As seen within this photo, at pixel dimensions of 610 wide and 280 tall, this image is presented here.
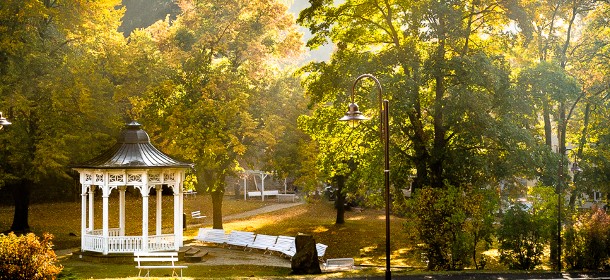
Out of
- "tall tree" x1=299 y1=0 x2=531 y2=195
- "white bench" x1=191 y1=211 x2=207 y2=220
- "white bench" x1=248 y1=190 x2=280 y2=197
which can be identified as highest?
"tall tree" x1=299 y1=0 x2=531 y2=195

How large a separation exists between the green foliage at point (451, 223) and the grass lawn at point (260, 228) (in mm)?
Answer: 1455

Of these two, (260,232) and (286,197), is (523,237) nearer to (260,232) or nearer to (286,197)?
(260,232)

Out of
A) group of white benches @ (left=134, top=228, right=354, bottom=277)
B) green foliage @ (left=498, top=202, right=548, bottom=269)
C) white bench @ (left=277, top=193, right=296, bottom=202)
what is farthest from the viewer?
white bench @ (left=277, top=193, right=296, bottom=202)

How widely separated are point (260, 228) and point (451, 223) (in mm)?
18027

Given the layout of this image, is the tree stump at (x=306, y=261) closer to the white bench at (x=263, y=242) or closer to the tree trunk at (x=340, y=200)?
the white bench at (x=263, y=242)

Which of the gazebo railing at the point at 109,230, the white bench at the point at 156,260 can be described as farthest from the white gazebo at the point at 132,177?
the white bench at the point at 156,260

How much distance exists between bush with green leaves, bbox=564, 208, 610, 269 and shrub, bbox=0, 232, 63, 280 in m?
16.1

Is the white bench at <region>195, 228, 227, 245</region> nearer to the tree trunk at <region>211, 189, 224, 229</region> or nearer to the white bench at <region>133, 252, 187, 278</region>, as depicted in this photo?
the tree trunk at <region>211, 189, 224, 229</region>

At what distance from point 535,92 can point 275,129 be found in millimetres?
15279

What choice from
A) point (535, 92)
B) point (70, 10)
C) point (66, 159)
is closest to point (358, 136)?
point (535, 92)

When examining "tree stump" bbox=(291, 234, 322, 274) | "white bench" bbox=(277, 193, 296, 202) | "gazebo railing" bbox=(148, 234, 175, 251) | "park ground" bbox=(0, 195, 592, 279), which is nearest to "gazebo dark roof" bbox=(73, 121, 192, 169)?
"gazebo railing" bbox=(148, 234, 175, 251)

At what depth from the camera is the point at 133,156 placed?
1094 inches

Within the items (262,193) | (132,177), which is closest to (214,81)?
(132,177)

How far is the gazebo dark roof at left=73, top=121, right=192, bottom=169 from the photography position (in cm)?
2733
